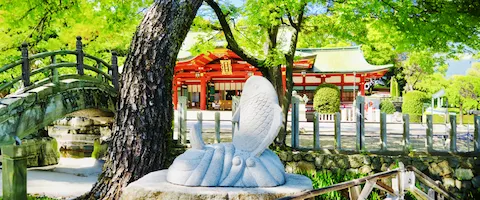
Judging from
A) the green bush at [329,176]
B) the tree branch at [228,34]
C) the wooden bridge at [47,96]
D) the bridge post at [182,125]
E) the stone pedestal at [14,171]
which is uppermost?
the tree branch at [228,34]

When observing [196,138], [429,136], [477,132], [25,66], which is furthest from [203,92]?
[196,138]

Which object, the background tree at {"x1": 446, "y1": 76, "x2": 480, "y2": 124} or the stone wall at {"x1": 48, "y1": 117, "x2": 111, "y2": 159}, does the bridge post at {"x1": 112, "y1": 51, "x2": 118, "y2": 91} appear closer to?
the stone wall at {"x1": 48, "y1": 117, "x2": 111, "y2": 159}

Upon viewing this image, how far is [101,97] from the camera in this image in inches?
403

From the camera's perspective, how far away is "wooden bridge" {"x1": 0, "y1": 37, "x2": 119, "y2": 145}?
7.29m

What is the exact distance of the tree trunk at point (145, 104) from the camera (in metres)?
5.73

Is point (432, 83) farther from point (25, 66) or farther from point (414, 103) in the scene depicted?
point (25, 66)

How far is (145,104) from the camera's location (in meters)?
5.79

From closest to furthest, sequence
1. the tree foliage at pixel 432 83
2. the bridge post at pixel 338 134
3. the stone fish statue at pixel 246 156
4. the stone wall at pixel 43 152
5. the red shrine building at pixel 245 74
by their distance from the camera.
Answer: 1. the stone fish statue at pixel 246 156
2. the bridge post at pixel 338 134
3. the stone wall at pixel 43 152
4. the red shrine building at pixel 245 74
5. the tree foliage at pixel 432 83

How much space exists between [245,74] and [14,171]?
66.4 feet

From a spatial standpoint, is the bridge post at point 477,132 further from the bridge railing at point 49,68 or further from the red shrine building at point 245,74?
the red shrine building at point 245,74

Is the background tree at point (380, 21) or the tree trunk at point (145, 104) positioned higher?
the background tree at point (380, 21)

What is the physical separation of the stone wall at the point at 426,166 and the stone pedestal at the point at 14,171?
475 centimetres

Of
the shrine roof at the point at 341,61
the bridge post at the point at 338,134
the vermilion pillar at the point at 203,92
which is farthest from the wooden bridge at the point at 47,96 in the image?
the shrine roof at the point at 341,61

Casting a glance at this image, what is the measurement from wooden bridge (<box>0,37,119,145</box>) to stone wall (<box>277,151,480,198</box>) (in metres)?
5.28
